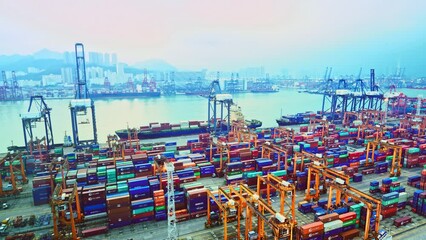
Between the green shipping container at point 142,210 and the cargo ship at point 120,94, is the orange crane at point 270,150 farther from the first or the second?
the cargo ship at point 120,94

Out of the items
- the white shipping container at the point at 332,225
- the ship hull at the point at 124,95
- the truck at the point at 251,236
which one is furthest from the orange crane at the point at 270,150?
the ship hull at the point at 124,95

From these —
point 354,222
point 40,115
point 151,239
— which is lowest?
point 151,239

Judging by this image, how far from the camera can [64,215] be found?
19.2 metres

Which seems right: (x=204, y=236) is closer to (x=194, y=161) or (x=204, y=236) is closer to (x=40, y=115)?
(x=194, y=161)

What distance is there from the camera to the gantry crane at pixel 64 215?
1761 cm

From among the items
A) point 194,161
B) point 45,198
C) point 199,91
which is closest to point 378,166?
point 194,161

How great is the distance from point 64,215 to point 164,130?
36626 mm

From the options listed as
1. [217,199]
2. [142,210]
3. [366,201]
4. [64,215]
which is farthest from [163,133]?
[366,201]

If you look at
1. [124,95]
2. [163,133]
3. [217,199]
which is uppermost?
[124,95]

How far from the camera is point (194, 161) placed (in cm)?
3291

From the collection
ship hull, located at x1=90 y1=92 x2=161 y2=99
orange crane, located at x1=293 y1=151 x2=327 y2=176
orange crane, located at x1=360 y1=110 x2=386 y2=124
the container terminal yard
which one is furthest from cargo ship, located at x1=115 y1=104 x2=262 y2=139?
ship hull, located at x1=90 y1=92 x2=161 y2=99

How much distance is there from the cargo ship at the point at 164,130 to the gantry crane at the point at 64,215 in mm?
32603

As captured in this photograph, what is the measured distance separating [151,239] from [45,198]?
1336 centimetres

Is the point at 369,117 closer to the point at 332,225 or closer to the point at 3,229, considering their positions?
the point at 332,225
